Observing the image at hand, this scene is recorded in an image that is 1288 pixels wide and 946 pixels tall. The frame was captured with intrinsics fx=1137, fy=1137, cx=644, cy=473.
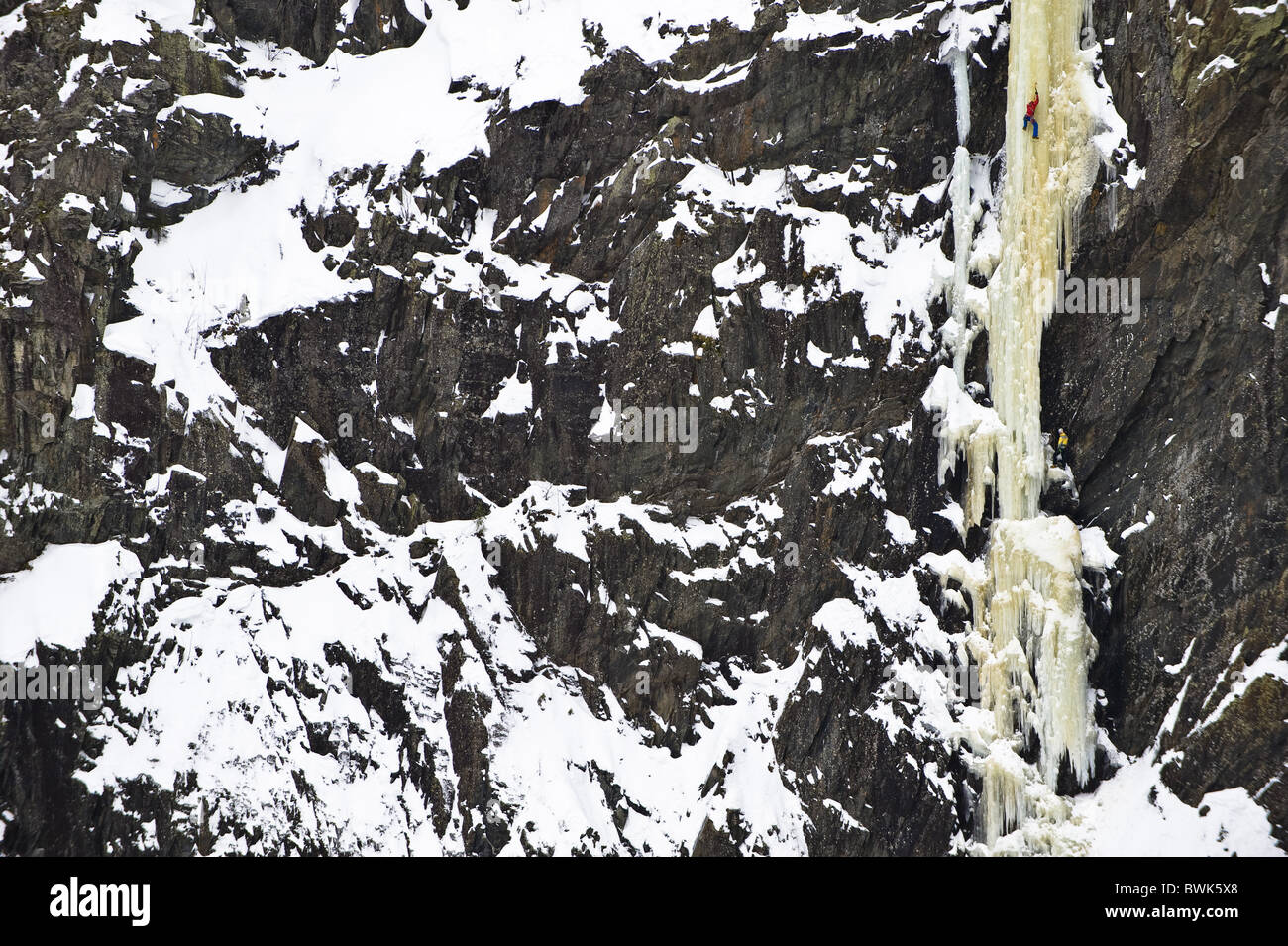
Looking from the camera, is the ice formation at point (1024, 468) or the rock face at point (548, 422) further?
the rock face at point (548, 422)

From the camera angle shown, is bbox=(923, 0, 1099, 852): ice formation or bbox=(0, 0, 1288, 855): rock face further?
bbox=(0, 0, 1288, 855): rock face

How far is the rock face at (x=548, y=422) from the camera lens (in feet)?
73.6

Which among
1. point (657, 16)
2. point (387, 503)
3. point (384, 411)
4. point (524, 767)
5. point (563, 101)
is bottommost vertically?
point (524, 767)

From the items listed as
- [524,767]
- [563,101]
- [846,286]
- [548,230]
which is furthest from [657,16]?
[524,767]

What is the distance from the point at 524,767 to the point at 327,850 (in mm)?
4209

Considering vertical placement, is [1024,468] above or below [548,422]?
below

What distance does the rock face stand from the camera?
73.6ft

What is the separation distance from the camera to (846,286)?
24.6 m

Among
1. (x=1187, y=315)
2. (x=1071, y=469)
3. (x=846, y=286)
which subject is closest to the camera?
(x=1187, y=315)

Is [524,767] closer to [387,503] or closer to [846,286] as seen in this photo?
[387,503]

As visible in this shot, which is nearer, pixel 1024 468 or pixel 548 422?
pixel 1024 468

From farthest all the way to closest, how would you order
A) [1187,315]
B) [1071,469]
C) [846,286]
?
1. [846,286]
2. [1071,469]
3. [1187,315]

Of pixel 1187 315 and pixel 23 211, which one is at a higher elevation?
pixel 23 211

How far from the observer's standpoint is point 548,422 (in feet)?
83.5
